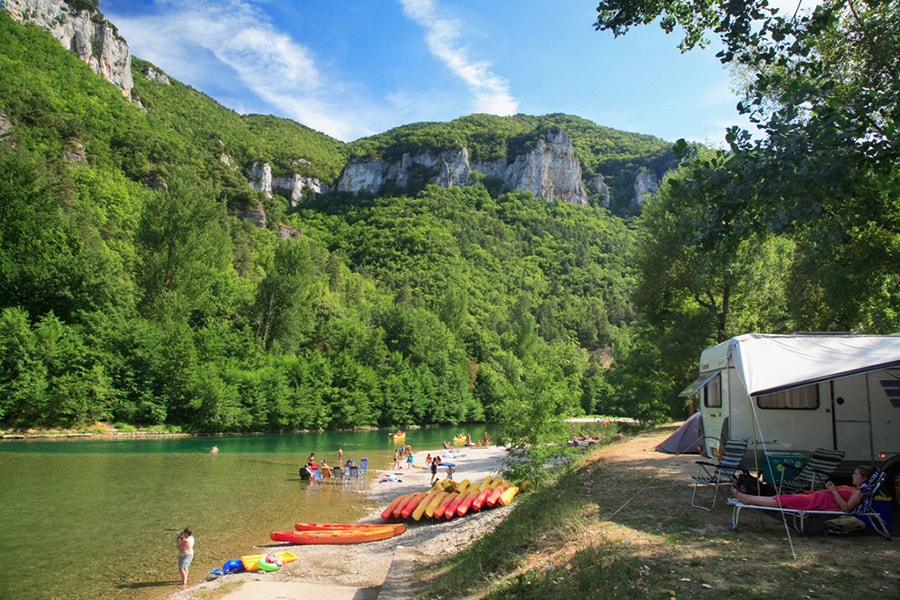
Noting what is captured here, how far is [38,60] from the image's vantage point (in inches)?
3780

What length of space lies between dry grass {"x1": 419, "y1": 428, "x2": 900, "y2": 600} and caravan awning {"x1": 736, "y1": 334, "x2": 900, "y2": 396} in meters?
2.06

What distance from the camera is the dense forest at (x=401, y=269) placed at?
7.93m

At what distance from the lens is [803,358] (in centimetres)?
895

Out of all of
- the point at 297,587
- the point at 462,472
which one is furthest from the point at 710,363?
the point at 462,472

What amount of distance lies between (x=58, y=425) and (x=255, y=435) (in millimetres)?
15708

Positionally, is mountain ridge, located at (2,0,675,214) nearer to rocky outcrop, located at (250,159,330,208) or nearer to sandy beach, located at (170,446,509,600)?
rocky outcrop, located at (250,159,330,208)

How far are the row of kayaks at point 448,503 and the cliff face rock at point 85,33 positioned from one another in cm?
13274

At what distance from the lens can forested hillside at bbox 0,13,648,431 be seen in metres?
43.6

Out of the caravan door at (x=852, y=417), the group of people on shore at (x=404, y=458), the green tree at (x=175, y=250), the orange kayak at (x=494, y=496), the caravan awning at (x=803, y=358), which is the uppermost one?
the green tree at (x=175, y=250)

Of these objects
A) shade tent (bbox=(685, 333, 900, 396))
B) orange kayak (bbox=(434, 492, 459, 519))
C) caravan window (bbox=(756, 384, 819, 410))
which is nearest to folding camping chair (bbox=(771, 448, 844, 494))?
caravan window (bbox=(756, 384, 819, 410))

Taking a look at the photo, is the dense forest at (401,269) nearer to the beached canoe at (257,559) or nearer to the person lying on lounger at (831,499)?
the person lying on lounger at (831,499)

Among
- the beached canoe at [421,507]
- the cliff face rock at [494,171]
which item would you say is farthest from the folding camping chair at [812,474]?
the cliff face rock at [494,171]

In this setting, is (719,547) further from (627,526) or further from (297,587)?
(297,587)

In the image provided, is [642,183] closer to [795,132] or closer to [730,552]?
[795,132]
